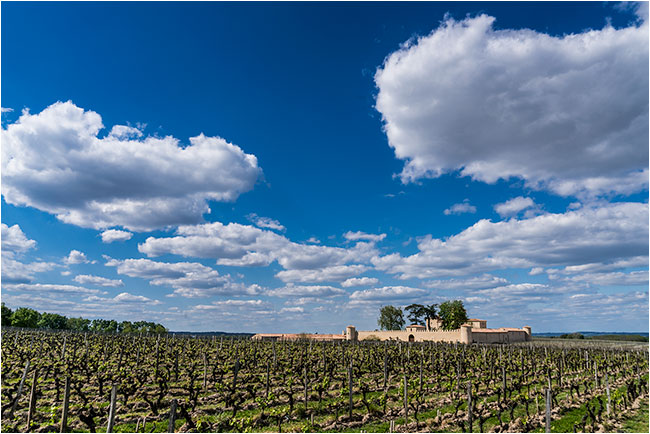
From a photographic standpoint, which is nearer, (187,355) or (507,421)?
(507,421)

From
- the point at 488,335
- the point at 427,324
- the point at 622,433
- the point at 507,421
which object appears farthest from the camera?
the point at 427,324

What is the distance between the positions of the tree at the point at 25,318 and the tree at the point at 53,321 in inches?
72.5

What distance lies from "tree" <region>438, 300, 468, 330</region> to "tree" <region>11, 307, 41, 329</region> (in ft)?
285

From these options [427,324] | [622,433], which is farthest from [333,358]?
[427,324]

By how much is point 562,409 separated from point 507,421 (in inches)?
140

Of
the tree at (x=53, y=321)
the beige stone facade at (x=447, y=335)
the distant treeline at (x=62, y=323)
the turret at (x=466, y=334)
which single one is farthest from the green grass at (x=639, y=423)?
the tree at (x=53, y=321)

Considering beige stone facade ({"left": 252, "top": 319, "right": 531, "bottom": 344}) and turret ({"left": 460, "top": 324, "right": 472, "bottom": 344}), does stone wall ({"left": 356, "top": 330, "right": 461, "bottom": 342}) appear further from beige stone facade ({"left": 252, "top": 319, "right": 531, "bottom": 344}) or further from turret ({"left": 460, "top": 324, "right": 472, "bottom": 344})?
turret ({"left": 460, "top": 324, "right": 472, "bottom": 344})

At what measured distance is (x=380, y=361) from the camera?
30641mm

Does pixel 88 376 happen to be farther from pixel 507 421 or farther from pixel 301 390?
pixel 507 421

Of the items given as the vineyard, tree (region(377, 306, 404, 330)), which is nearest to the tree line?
tree (region(377, 306, 404, 330))

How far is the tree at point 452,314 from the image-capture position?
7525 centimetres

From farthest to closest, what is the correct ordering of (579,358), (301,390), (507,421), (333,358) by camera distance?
(579,358), (333,358), (301,390), (507,421)

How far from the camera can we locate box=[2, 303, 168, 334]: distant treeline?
3219 inches

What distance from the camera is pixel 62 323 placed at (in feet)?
319
